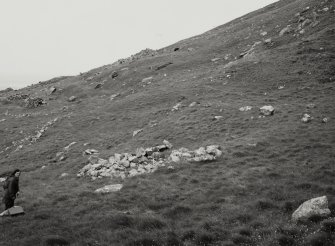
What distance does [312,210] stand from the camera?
1240cm

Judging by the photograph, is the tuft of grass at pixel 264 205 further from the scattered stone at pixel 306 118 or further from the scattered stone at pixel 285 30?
the scattered stone at pixel 285 30

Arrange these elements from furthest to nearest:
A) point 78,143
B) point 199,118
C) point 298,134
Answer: point 78,143
point 199,118
point 298,134

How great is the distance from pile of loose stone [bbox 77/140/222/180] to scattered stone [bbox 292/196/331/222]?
970cm

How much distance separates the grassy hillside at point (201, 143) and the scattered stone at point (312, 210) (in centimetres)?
60

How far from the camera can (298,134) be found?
23.7 meters

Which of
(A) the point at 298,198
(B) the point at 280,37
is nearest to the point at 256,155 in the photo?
(A) the point at 298,198

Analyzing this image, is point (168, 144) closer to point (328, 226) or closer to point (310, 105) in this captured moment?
point (310, 105)

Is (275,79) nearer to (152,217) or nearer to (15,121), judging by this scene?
(152,217)

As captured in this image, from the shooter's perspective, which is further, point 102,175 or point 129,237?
point 102,175

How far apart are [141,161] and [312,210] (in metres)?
13.3

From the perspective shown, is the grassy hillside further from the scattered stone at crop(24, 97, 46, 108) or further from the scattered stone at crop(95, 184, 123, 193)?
the scattered stone at crop(24, 97, 46, 108)

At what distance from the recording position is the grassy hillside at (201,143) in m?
13.0

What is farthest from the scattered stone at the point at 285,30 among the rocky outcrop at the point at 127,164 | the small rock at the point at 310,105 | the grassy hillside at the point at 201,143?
the rocky outcrop at the point at 127,164

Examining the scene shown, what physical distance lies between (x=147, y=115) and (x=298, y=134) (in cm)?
1848
